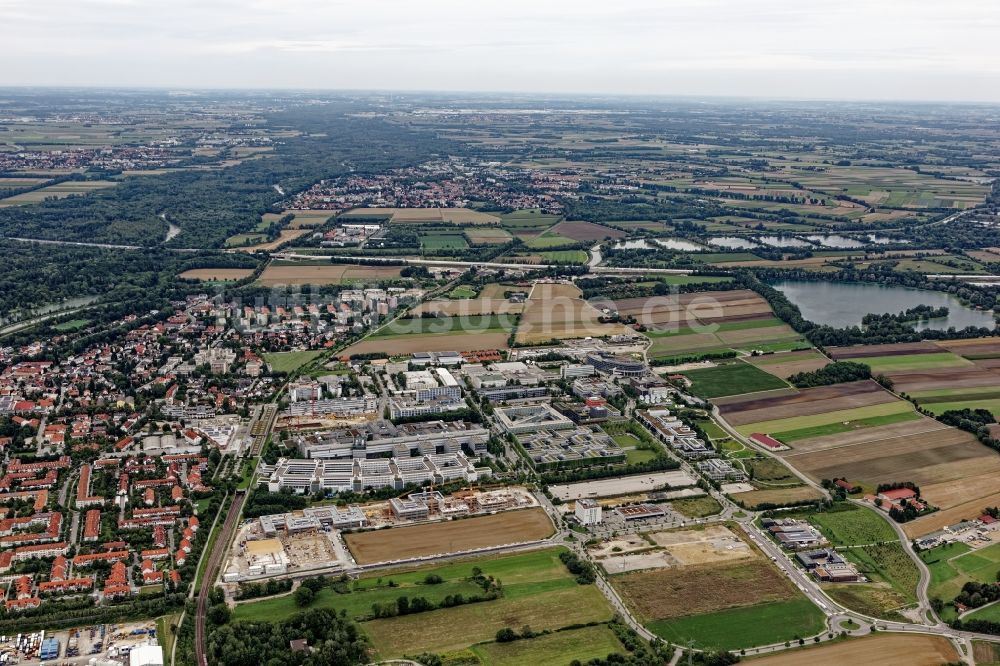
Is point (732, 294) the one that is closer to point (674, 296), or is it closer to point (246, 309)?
point (674, 296)

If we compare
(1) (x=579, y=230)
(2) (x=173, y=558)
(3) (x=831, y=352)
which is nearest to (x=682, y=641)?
(2) (x=173, y=558)

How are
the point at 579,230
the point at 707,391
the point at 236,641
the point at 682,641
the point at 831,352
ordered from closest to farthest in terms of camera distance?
A: the point at 236,641 → the point at 682,641 → the point at 707,391 → the point at 831,352 → the point at 579,230

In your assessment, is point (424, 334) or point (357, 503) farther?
point (424, 334)

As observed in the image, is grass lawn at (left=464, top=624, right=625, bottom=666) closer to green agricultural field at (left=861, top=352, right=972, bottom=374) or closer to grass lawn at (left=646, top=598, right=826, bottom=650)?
grass lawn at (left=646, top=598, right=826, bottom=650)

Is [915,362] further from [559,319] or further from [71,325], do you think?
[71,325]

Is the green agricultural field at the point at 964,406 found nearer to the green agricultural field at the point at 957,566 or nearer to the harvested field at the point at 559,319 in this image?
the green agricultural field at the point at 957,566

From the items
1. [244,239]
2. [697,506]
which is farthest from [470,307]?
[244,239]

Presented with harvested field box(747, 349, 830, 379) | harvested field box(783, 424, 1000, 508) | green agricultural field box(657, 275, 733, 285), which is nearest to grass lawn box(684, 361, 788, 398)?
harvested field box(747, 349, 830, 379)
